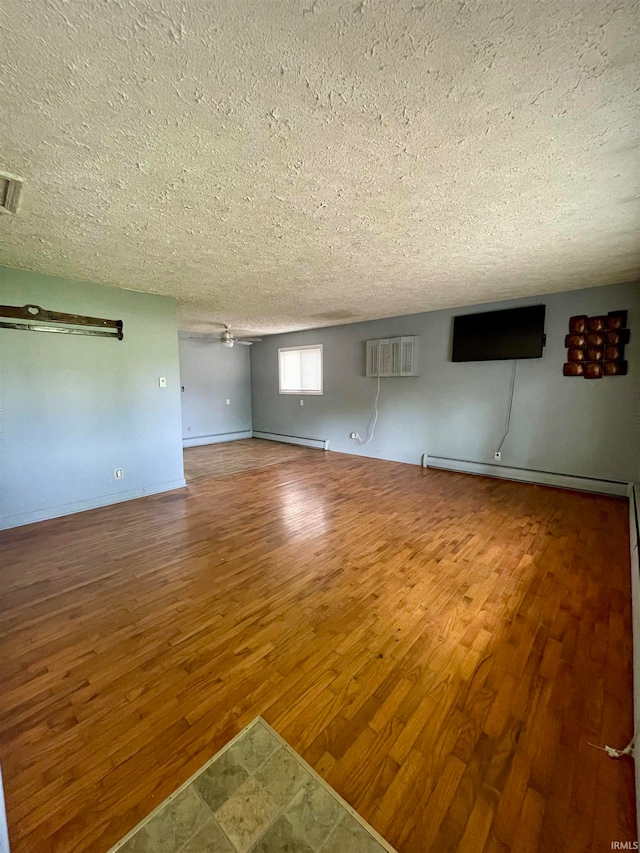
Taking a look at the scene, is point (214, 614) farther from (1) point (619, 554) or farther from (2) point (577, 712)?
(1) point (619, 554)

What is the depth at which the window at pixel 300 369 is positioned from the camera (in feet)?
21.7

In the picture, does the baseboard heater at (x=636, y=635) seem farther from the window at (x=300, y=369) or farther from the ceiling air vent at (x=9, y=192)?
the window at (x=300, y=369)

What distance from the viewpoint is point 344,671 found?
1.55 meters

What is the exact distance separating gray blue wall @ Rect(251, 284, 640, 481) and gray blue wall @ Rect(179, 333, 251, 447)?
5.36ft

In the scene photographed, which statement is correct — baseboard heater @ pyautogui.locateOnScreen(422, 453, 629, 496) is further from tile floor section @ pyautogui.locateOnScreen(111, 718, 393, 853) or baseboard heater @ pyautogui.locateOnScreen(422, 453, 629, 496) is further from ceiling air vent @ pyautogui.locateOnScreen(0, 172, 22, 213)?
ceiling air vent @ pyautogui.locateOnScreen(0, 172, 22, 213)

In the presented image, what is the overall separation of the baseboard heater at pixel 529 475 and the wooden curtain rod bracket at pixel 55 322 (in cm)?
463

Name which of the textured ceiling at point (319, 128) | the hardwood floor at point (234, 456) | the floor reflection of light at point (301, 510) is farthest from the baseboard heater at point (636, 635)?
the hardwood floor at point (234, 456)

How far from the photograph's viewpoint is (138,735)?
1267 millimetres

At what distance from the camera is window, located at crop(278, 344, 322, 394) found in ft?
21.7

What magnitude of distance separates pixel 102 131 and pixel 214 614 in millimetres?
2441

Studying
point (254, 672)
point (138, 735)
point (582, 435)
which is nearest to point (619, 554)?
point (582, 435)

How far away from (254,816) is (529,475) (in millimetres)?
4492

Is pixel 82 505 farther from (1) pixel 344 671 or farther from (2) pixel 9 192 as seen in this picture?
(1) pixel 344 671

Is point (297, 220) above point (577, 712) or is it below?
above
